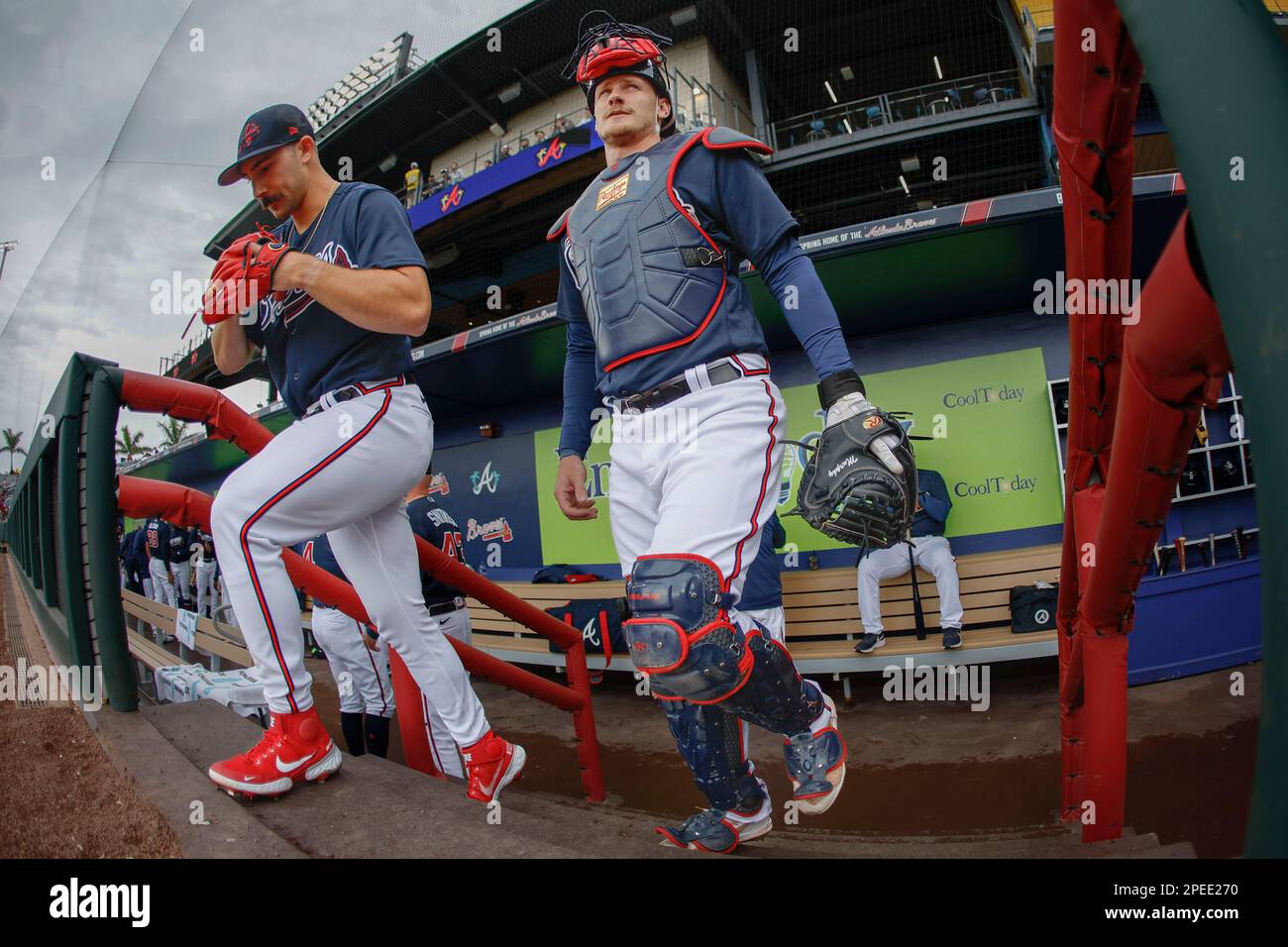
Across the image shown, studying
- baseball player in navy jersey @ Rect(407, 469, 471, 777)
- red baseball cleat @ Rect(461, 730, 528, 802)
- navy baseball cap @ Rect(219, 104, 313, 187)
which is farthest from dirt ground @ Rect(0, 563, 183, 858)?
baseball player in navy jersey @ Rect(407, 469, 471, 777)

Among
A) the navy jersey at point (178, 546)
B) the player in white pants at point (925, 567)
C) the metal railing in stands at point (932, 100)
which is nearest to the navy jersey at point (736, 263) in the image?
the player in white pants at point (925, 567)

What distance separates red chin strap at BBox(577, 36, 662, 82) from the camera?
5.40ft

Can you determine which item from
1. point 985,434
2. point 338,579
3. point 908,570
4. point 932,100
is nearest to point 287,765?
point 338,579

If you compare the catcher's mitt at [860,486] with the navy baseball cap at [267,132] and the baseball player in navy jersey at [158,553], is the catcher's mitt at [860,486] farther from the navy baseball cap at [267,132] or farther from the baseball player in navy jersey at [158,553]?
the baseball player in navy jersey at [158,553]

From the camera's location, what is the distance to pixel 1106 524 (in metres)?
1.06

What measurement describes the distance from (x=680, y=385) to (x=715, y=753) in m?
0.86

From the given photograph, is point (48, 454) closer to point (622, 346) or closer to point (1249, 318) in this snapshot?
point (622, 346)

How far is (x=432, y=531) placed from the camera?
11.4 feet

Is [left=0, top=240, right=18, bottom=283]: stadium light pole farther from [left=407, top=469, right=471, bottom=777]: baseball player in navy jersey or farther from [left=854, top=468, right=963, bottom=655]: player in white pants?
[left=854, top=468, right=963, bottom=655]: player in white pants

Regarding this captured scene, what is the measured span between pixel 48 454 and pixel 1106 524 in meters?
3.27

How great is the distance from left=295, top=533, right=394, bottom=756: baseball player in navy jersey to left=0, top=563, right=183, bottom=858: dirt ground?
162 centimetres

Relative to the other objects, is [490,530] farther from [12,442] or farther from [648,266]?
[648,266]
